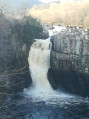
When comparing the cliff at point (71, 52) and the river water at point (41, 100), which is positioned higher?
the cliff at point (71, 52)

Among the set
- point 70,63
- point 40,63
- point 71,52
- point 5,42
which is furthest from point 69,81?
point 5,42

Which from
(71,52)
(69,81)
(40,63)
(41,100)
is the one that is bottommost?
(41,100)

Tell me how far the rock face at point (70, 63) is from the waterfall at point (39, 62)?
711mm

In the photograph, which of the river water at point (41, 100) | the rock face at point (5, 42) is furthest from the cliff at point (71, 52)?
the rock face at point (5, 42)

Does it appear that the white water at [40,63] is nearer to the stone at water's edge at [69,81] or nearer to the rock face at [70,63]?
the rock face at [70,63]

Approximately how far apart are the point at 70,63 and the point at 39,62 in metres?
4.39

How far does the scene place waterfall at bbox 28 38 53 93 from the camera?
1369 inches

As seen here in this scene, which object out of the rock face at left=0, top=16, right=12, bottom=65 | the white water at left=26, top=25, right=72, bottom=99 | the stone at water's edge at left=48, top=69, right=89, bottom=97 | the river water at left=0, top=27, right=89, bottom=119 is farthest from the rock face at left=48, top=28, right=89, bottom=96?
the rock face at left=0, top=16, right=12, bottom=65

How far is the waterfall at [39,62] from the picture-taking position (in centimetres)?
Answer: 3478

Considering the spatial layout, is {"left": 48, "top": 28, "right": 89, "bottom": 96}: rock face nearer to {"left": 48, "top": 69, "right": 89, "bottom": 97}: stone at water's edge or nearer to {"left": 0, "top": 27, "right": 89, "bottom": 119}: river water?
{"left": 48, "top": 69, "right": 89, "bottom": 97}: stone at water's edge

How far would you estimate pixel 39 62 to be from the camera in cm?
3566

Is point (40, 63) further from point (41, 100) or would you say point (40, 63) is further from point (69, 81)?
point (41, 100)

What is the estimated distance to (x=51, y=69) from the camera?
117ft

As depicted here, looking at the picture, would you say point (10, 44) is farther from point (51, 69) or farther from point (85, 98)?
point (85, 98)
